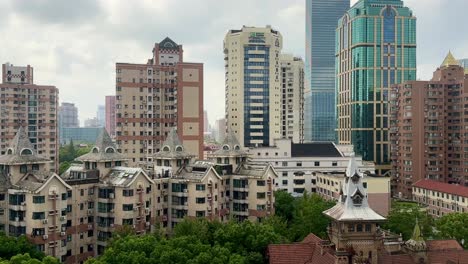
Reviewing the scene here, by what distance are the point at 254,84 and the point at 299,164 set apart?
40.7 meters

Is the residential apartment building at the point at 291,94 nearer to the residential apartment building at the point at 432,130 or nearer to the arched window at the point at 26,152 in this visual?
the residential apartment building at the point at 432,130

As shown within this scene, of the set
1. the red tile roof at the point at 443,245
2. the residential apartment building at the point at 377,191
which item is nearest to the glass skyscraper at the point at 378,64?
the residential apartment building at the point at 377,191

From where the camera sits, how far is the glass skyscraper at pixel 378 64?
137m

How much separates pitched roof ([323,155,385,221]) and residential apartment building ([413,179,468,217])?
157 feet

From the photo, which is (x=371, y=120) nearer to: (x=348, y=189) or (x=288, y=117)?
(x=288, y=117)

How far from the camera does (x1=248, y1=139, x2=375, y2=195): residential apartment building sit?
3915 inches

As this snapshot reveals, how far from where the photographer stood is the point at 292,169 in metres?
99.9

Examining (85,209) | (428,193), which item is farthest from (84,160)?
(428,193)

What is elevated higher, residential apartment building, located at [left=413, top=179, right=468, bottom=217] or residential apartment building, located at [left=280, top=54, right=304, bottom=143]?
residential apartment building, located at [left=280, top=54, right=304, bottom=143]

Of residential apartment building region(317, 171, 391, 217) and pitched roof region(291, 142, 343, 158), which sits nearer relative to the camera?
residential apartment building region(317, 171, 391, 217)

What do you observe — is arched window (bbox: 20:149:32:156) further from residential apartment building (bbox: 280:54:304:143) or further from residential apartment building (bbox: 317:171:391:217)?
residential apartment building (bbox: 280:54:304:143)

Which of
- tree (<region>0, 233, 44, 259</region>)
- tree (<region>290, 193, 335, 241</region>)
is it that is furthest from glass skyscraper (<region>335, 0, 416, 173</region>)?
tree (<region>0, 233, 44, 259</region>)

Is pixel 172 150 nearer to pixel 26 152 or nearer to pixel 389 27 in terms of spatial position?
pixel 26 152

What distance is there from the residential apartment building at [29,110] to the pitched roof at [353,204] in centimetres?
9119
